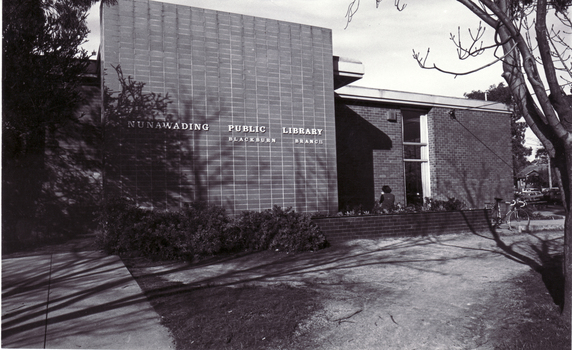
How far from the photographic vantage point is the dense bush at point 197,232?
7750mm

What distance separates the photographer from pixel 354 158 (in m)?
14.1

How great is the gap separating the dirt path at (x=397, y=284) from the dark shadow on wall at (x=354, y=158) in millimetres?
3900

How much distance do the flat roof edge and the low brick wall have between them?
477cm

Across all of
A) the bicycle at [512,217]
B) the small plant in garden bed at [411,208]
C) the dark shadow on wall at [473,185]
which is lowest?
the bicycle at [512,217]

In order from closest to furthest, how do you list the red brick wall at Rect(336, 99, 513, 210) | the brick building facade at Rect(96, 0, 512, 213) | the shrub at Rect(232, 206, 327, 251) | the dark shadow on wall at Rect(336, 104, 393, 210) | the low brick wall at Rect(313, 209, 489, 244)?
the shrub at Rect(232, 206, 327, 251), the brick building facade at Rect(96, 0, 512, 213), the low brick wall at Rect(313, 209, 489, 244), the dark shadow on wall at Rect(336, 104, 393, 210), the red brick wall at Rect(336, 99, 513, 210)

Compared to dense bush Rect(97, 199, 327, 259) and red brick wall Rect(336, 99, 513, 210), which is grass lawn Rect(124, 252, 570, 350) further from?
red brick wall Rect(336, 99, 513, 210)

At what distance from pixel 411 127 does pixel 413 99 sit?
1324mm

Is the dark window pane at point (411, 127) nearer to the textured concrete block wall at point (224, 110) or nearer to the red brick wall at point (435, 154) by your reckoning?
→ the red brick wall at point (435, 154)

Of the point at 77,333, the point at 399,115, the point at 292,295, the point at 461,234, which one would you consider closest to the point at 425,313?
the point at 292,295

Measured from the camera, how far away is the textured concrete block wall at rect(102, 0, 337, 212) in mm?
9445

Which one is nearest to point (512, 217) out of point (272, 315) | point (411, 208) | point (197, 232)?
point (411, 208)

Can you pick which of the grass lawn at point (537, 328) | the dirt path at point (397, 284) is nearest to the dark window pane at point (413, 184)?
the dirt path at point (397, 284)

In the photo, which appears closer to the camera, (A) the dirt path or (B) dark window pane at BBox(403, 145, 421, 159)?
(A) the dirt path

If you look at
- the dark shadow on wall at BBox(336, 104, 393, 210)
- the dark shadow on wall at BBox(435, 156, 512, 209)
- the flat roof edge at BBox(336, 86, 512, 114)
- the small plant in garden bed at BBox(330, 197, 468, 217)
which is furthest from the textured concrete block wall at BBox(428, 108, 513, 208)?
the dark shadow on wall at BBox(336, 104, 393, 210)
